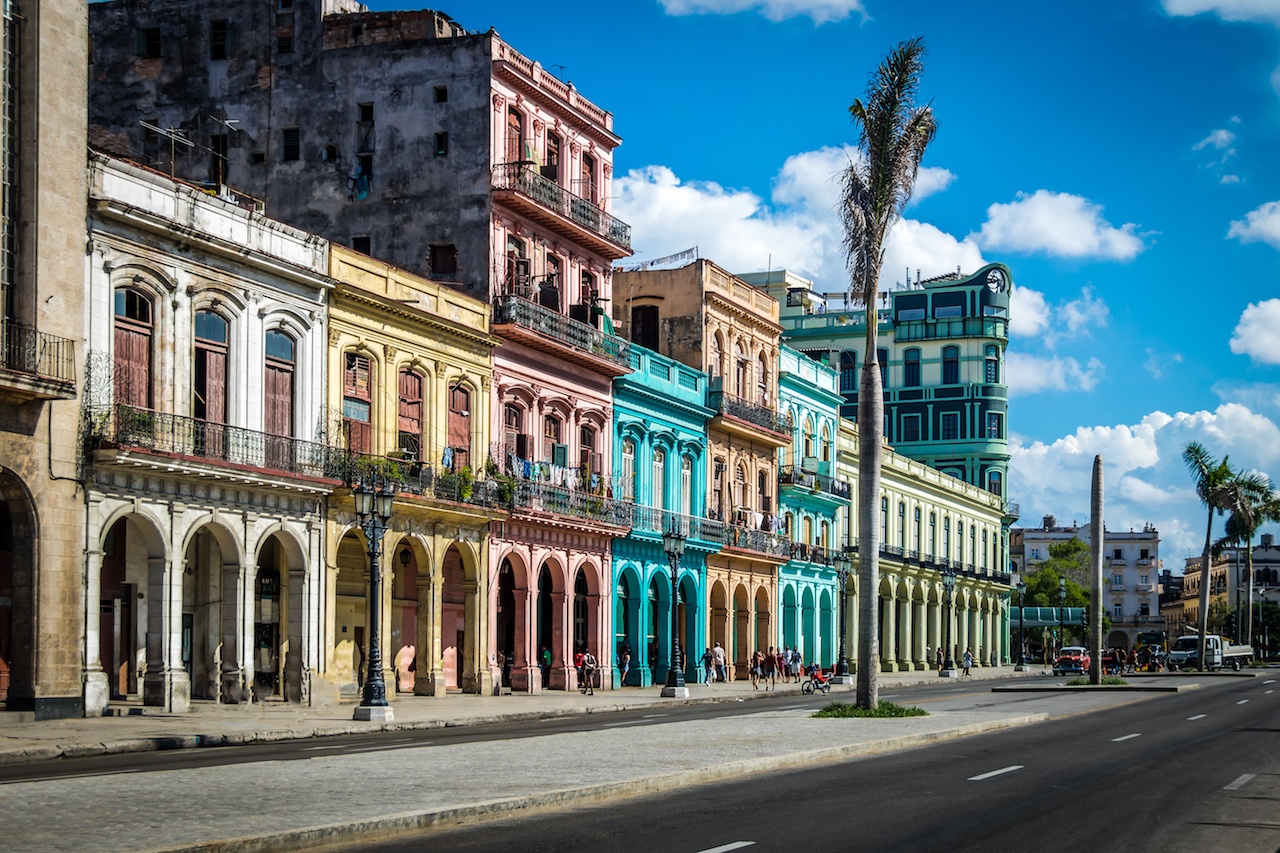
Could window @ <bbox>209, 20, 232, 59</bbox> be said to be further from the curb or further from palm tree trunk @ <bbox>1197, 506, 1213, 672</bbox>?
palm tree trunk @ <bbox>1197, 506, 1213, 672</bbox>

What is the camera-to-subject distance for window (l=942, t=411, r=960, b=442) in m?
105

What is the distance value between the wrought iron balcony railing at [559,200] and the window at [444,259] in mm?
2244

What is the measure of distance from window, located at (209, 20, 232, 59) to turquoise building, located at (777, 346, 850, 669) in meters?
27.3

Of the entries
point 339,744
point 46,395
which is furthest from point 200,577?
point 339,744

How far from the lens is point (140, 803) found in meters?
14.1

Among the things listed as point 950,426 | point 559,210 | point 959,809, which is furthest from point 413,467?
point 950,426

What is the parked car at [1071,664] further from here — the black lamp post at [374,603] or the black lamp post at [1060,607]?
the black lamp post at [374,603]

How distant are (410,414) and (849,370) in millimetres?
64473

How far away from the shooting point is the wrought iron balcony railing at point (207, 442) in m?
30.5

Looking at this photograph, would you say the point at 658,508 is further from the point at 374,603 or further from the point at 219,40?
the point at 374,603

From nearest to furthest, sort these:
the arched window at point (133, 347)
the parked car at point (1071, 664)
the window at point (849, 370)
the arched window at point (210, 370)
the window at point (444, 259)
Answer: the arched window at point (133, 347), the arched window at point (210, 370), the window at point (444, 259), the parked car at point (1071, 664), the window at point (849, 370)

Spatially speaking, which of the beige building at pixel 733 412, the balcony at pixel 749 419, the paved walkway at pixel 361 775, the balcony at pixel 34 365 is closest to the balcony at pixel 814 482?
the beige building at pixel 733 412

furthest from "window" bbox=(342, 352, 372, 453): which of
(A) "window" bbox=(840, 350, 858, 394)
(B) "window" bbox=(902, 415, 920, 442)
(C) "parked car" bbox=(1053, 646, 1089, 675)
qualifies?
(B) "window" bbox=(902, 415, 920, 442)

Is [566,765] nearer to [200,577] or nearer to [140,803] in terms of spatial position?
[140,803]
